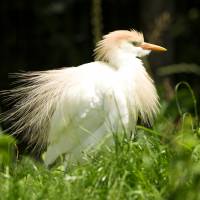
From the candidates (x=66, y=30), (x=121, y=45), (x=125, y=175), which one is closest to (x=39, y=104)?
(x=121, y=45)

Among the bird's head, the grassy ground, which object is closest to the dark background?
the bird's head

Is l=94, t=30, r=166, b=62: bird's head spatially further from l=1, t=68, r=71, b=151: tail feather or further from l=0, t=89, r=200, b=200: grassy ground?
l=0, t=89, r=200, b=200: grassy ground

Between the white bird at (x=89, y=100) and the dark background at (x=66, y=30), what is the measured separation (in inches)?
141

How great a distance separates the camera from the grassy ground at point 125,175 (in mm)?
3066

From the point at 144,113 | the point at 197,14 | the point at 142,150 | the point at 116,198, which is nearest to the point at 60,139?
the point at 144,113

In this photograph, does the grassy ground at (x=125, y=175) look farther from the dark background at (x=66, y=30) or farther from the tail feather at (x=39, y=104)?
the dark background at (x=66, y=30)

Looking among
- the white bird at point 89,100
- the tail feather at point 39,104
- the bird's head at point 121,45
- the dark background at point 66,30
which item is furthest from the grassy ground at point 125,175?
the dark background at point 66,30

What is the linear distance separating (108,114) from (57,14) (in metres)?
5.00

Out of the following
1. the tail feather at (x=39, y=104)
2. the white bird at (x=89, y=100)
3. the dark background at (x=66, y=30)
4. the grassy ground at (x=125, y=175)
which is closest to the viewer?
the grassy ground at (x=125, y=175)

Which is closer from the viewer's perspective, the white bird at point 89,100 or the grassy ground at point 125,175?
the grassy ground at point 125,175

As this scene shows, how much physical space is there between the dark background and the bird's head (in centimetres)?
353

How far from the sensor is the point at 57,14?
9227 mm

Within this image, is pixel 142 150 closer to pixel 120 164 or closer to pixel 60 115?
pixel 120 164

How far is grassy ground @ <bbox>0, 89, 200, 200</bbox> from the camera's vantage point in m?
3.07
